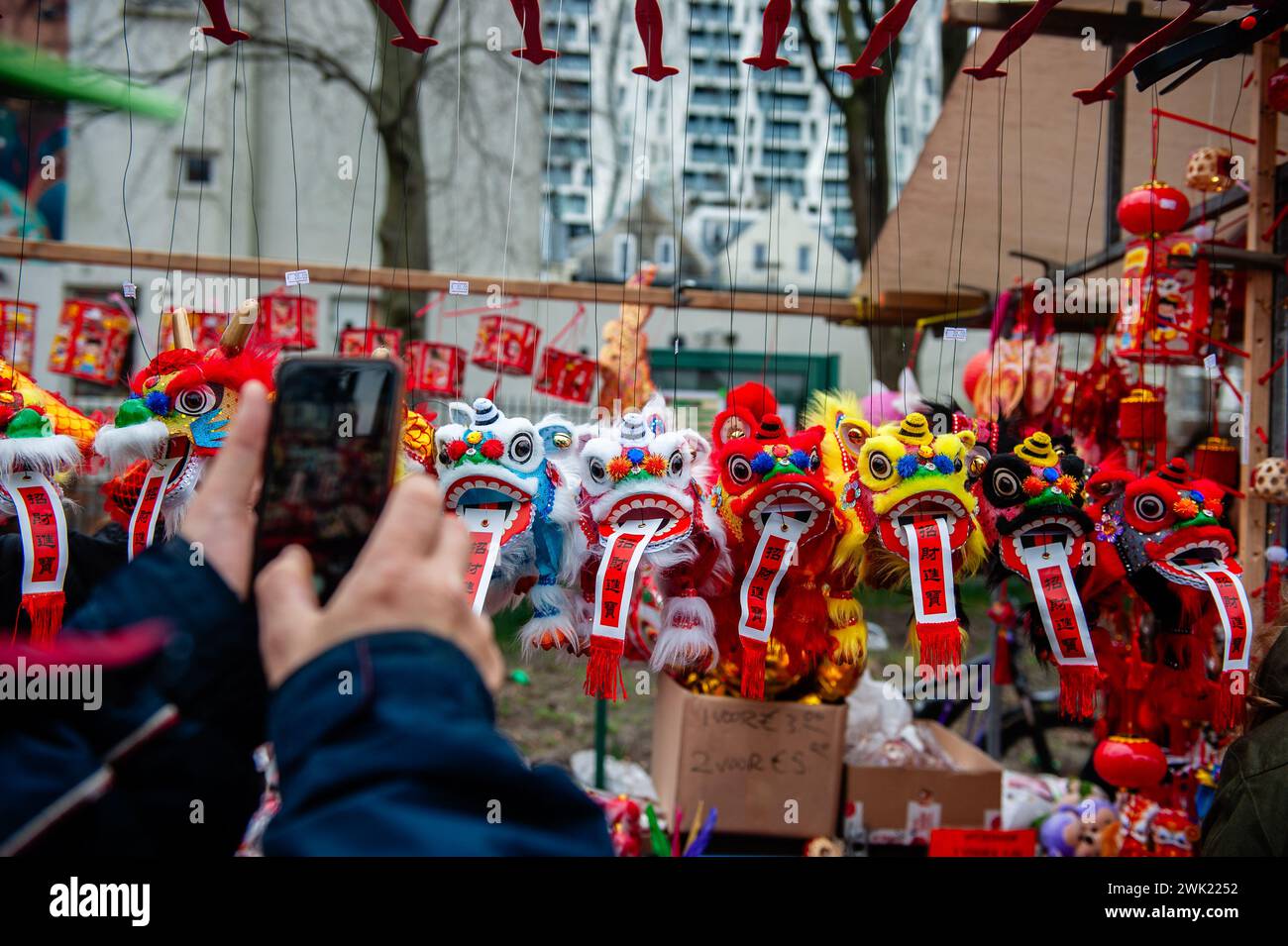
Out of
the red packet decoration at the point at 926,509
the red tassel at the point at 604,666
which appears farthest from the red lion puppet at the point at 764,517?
the red tassel at the point at 604,666

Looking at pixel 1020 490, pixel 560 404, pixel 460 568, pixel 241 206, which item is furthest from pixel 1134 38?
pixel 241 206

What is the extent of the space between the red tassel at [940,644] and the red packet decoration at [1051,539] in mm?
241

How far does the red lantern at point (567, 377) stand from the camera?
4.38m

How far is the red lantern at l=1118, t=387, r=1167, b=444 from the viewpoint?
11.0 ft

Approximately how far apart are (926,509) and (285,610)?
1906 mm

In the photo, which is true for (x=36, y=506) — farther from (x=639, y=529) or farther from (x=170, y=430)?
(x=639, y=529)

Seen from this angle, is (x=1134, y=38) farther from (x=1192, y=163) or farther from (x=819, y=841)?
(x=819, y=841)

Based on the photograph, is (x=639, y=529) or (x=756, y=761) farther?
(x=756, y=761)

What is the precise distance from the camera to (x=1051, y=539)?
243 cm

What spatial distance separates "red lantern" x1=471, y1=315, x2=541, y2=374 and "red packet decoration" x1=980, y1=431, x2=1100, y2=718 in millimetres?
2552

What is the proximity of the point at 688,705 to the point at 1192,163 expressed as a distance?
240cm

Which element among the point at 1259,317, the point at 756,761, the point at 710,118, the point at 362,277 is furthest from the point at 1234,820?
the point at 710,118

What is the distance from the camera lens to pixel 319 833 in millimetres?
637

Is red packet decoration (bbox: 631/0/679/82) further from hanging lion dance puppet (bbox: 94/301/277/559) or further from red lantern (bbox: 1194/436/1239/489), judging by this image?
A: red lantern (bbox: 1194/436/1239/489)
